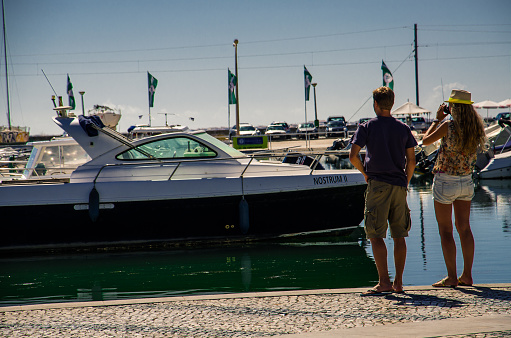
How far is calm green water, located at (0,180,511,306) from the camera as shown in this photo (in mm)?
7852

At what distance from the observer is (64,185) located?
998 cm

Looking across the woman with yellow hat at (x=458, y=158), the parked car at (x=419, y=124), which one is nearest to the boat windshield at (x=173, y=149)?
the woman with yellow hat at (x=458, y=158)

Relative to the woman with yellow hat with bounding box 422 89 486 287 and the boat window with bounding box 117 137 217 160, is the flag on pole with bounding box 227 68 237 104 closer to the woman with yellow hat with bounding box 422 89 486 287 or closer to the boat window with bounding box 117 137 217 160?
the boat window with bounding box 117 137 217 160

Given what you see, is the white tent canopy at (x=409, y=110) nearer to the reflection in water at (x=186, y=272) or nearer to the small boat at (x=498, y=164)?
the small boat at (x=498, y=164)

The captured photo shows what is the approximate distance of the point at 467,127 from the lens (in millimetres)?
5477

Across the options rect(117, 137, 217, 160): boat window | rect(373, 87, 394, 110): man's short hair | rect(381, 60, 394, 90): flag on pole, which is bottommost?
rect(117, 137, 217, 160): boat window

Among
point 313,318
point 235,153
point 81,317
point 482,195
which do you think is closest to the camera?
point 313,318

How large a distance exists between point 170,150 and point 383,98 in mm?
6029

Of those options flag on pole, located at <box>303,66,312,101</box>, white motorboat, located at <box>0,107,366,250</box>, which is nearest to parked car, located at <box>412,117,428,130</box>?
flag on pole, located at <box>303,66,312,101</box>

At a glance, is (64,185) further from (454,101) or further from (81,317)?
(454,101)

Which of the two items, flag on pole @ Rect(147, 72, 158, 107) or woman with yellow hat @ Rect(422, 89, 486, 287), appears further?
flag on pole @ Rect(147, 72, 158, 107)

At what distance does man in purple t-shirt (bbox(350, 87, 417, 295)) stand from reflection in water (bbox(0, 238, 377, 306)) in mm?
2495

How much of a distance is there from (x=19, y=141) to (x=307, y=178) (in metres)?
64.1

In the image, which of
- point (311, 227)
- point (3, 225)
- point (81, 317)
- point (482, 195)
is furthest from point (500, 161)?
point (81, 317)
